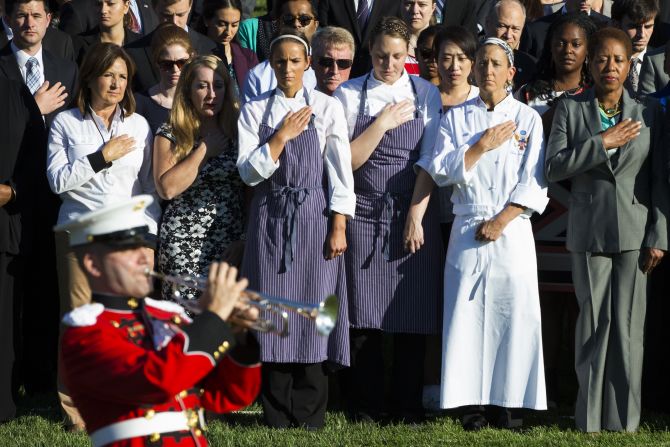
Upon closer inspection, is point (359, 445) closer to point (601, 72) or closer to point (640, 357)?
point (640, 357)

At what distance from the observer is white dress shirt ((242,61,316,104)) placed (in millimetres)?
8133

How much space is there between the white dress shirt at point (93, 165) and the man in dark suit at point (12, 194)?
0.35 meters

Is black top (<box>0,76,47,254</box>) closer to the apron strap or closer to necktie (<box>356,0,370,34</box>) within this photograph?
the apron strap

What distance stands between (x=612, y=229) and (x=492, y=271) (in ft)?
2.39

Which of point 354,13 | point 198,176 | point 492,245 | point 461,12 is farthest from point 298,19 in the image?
point 492,245

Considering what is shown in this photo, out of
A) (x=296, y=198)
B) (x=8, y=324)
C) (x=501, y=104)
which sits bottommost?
(x=8, y=324)

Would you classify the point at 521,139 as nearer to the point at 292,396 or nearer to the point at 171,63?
the point at 292,396

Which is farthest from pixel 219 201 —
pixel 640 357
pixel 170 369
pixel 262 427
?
pixel 170 369

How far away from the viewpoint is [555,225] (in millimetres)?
8047

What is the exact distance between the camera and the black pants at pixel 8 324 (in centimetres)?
778

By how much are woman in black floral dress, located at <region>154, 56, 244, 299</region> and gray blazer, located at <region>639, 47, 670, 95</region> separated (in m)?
2.76

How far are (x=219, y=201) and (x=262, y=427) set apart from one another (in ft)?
4.51

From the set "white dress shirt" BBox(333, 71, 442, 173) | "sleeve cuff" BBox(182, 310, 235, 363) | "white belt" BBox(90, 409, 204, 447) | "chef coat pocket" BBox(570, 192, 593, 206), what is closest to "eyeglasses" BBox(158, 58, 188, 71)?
"white dress shirt" BBox(333, 71, 442, 173)

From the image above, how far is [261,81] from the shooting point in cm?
815
